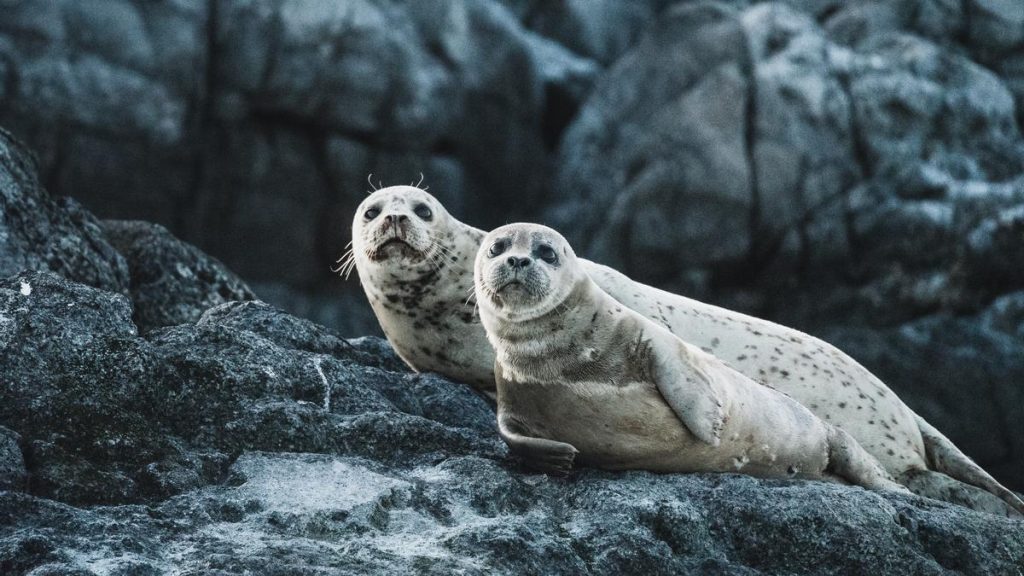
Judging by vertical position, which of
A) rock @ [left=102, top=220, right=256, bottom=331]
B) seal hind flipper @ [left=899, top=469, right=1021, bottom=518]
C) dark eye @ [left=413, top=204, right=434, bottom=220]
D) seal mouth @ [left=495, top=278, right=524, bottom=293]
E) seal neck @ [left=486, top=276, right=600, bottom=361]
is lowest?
seal hind flipper @ [left=899, top=469, right=1021, bottom=518]

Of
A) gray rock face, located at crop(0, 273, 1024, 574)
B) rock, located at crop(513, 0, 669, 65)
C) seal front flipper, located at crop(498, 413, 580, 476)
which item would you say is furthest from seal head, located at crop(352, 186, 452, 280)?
rock, located at crop(513, 0, 669, 65)

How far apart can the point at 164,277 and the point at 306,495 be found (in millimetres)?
3302

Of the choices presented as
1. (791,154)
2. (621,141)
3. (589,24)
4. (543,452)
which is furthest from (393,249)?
(589,24)

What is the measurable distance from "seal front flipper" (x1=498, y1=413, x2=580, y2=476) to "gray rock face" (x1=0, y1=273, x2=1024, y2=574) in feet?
0.20

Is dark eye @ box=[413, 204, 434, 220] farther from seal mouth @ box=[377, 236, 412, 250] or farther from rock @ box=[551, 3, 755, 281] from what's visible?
rock @ box=[551, 3, 755, 281]

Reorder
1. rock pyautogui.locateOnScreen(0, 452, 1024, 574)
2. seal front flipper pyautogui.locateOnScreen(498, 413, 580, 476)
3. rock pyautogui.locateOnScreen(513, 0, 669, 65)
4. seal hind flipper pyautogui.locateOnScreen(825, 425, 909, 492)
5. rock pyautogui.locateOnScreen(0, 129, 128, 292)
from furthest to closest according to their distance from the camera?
rock pyautogui.locateOnScreen(513, 0, 669, 65), rock pyautogui.locateOnScreen(0, 129, 128, 292), seal hind flipper pyautogui.locateOnScreen(825, 425, 909, 492), seal front flipper pyautogui.locateOnScreen(498, 413, 580, 476), rock pyautogui.locateOnScreen(0, 452, 1024, 574)

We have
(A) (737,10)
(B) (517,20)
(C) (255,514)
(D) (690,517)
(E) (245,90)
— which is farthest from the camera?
(B) (517,20)

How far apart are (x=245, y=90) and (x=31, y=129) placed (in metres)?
2.92

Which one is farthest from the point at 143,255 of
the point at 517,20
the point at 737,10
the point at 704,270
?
the point at 517,20

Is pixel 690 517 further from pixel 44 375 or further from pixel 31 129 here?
pixel 31 129

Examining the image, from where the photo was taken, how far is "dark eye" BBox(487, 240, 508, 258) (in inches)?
214

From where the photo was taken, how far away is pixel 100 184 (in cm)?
1766

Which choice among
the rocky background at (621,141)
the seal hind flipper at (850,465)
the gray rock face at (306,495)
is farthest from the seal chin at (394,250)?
the rocky background at (621,141)

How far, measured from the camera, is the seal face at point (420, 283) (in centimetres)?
711
